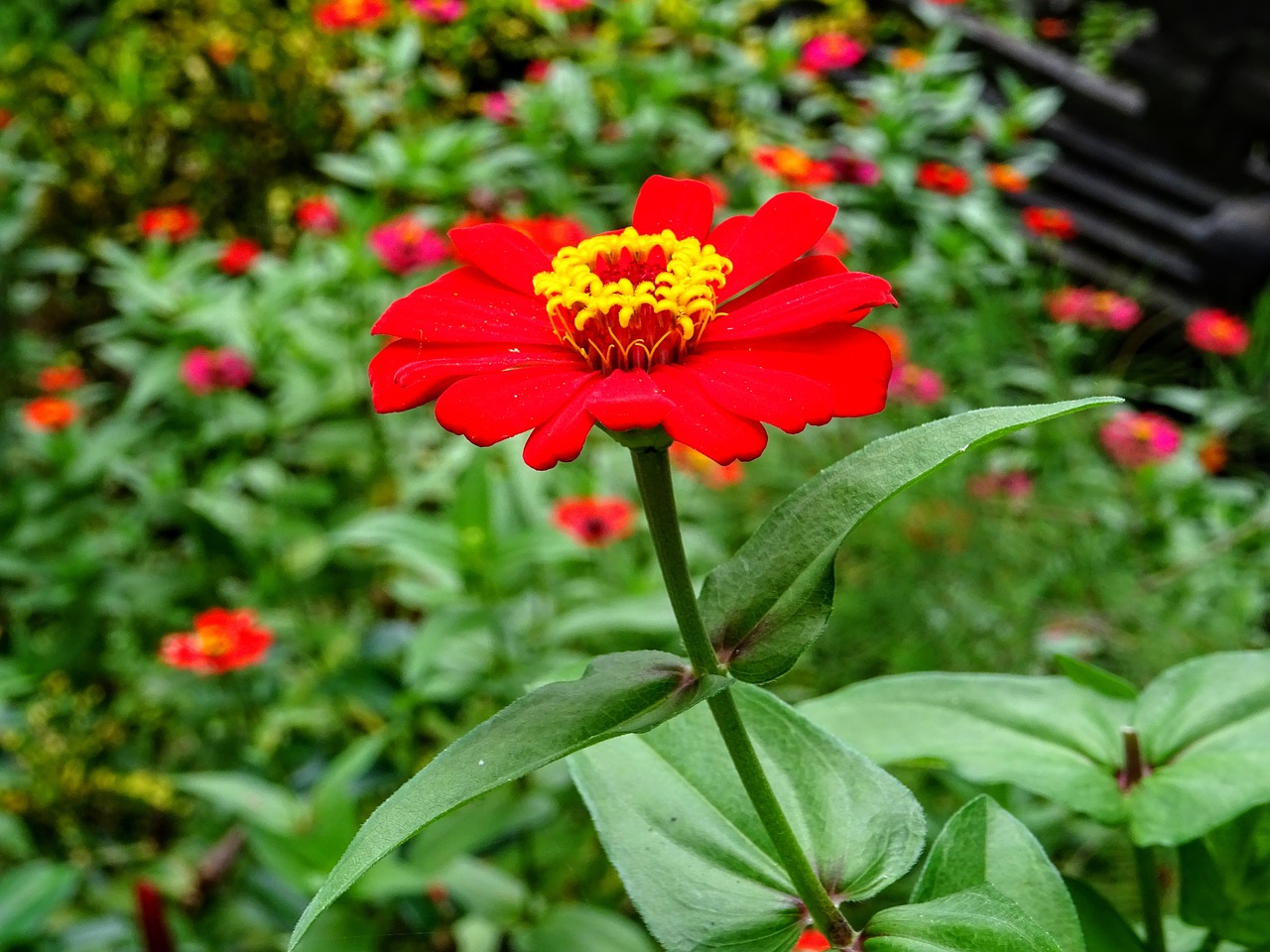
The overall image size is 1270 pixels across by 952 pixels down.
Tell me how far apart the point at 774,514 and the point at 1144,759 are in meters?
0.23

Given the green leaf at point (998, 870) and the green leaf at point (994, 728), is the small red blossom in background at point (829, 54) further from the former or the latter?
the green leaf at point (998, 870)

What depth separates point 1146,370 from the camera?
6.28 ft

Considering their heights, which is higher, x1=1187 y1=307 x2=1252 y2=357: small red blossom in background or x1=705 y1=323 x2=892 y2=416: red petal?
x1=705 y1=323 x2=892 y2=416: red petal

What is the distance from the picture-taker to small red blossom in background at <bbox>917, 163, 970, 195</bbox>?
68.2 inches

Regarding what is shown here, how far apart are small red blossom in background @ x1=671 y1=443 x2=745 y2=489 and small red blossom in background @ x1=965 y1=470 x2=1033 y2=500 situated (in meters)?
0.26

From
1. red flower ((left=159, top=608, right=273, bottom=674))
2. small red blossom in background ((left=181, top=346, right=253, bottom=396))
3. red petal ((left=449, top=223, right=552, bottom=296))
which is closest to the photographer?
red petal ((left=449, top=223, right=552, bottom=296))

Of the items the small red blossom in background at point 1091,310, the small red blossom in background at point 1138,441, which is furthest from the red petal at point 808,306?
the small red blossom in background at point 1091,310

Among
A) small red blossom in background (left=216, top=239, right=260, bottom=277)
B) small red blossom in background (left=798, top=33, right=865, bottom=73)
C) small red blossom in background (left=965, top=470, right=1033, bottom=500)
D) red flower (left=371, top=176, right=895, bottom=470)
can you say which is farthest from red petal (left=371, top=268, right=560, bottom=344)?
small red blossom in background (left=798, top=33, right=865, bottom=73)

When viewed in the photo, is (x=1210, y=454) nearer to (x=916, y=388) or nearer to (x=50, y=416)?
(x=916, y=388)

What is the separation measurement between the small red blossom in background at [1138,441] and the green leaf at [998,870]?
1.08m

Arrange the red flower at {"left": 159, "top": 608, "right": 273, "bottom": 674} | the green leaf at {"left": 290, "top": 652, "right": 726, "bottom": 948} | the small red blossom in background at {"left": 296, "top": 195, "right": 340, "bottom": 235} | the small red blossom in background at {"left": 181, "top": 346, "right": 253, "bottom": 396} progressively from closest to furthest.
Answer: the green leaf at {"left": 290, "top": 652, "right": 726, "bottom": 948}
the red flower at {"left": 159, "top": 608, "right": 273, "bottom": 674}
the small red blossom in background at {"left": 181, "top": 346, "right": 253, "bottom": 396}
the small red blossom in background at {"left": 296, "top": 195, "right": 340, "bottom": 235}

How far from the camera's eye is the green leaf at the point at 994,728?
42 centimetres

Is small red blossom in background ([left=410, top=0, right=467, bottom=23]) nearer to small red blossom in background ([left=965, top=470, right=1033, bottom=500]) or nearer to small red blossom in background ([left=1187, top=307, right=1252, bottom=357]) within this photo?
small red blossom in background ([left=965, top=470, right=1033, bottom=500])

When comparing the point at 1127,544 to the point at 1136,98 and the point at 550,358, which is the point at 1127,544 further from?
the point at 1136,98
